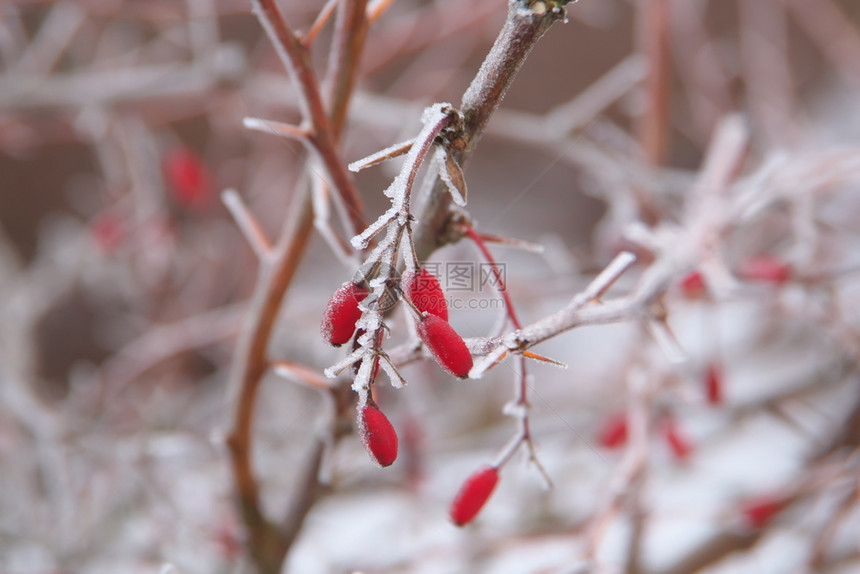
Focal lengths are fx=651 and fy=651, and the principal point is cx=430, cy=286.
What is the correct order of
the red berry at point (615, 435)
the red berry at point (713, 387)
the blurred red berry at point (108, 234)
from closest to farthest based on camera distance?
the red berry at point (713, 387)
the red berry at point (615, 435)
the blurred red berry at point (108, 234)

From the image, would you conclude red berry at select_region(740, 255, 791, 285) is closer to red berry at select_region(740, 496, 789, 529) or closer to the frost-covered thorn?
red berry at select_region(740, 496, 789, 529)

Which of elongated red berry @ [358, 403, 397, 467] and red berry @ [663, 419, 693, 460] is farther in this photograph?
red berry @ [663, 419, 693, 460]

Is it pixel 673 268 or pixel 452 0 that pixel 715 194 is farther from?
pixel 452 0

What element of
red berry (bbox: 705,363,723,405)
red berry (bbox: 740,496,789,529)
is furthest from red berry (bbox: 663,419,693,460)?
red berry (bbox: 705,363,723,405)

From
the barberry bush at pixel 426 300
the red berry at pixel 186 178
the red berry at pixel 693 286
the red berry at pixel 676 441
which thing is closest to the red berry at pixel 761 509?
the barberry bush at pixel 426 300

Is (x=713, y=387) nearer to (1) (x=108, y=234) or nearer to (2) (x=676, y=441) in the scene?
(2) (x=676, y=441)

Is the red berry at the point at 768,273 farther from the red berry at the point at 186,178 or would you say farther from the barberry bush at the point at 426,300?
the red berry at the point at 186,178

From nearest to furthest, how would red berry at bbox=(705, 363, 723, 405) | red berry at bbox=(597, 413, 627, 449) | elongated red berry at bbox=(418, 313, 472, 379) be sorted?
elongated red berry at bbox=(418, 313, 472, 379), red berry at bbox=(705, 363, 723, 405), red berry at bbox=(597, 413, 627, 449)
